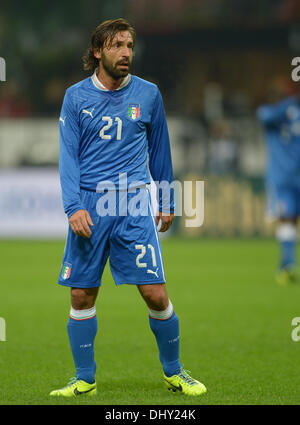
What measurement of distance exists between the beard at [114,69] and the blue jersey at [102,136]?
92mm

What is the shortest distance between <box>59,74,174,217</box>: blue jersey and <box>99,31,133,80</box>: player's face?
5.3 inches

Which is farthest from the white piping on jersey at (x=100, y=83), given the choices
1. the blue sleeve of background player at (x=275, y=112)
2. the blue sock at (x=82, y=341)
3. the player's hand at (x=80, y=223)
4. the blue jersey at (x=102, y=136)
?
the blue sleeve of background player at (x=275, y=112)

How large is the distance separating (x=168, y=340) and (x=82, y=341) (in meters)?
0.47

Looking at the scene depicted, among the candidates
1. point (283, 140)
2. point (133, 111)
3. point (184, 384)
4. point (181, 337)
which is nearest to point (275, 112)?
point (283, 140)

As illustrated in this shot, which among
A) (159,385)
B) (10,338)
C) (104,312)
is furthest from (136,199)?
(104,312)

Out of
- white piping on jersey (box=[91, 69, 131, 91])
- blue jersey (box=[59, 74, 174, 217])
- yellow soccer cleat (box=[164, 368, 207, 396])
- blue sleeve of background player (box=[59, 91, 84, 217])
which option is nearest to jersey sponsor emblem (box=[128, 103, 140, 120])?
blue jersey (box=[59, 74, 174, 217])

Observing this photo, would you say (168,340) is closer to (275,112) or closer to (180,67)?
(275,112)

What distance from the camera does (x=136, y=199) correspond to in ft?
14.9

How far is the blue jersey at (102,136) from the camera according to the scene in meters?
4.46

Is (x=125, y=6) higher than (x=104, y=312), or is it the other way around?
(x=125, y=6)

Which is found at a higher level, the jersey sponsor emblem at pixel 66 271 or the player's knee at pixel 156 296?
the jersey sponsor emblem at pixel 66 271

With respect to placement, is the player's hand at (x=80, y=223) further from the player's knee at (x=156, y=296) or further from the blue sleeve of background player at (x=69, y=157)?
the player's knee at (x=156, y=296)
